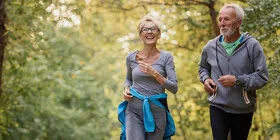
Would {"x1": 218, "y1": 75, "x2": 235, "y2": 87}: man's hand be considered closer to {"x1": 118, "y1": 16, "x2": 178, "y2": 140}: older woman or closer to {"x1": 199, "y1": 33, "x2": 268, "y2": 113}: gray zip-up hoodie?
{"x1": 199, "y1": 33, "x2": 268, "y2": 113}: gray zip-up hoodie

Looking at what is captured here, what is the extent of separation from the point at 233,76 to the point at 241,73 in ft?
0.51

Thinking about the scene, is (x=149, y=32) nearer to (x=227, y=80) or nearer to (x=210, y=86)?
(x=210, y=86)

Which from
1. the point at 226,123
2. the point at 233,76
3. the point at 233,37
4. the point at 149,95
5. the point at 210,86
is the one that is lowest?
the point at 226,123

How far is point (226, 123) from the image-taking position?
18.8 ft

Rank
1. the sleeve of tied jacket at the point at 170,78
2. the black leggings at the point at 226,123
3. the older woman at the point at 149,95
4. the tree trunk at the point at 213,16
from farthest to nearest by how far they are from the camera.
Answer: the tree trunk at the point at 213,16 → the older woman at the point at 149,95 → the sleeve of tied jacket at the point at 170,78 → the black leggings at the point at 226,123

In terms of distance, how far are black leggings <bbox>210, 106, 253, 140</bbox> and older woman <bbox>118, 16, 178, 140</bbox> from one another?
20.3 inches

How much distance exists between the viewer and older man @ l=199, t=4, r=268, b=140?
219 inches

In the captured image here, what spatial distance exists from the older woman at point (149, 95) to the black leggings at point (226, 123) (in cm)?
52

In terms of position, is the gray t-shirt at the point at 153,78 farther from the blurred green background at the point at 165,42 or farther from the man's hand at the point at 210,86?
the blurred green background at the point at 165,42

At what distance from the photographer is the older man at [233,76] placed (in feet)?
18.3

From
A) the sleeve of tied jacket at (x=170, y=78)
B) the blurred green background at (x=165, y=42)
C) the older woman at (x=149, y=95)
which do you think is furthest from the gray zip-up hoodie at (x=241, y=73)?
the blurred green background at (x=165, y=42)

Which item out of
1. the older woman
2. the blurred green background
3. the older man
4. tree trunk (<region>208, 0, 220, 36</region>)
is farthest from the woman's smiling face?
tree trunk (<region>208, 0, 220, 36</region>)

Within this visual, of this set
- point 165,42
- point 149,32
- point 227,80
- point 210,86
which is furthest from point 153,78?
point 165,42

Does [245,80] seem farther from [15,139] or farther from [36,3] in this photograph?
[15,139]
